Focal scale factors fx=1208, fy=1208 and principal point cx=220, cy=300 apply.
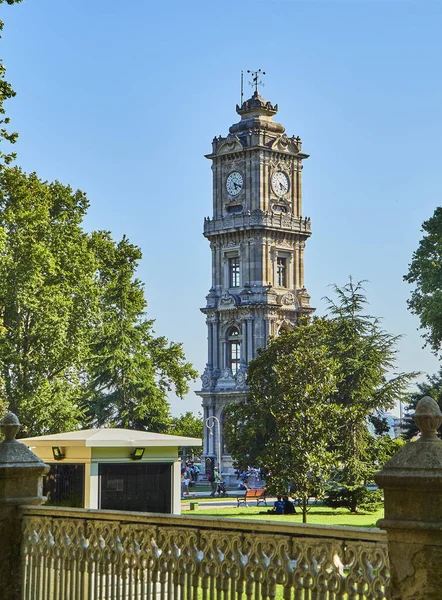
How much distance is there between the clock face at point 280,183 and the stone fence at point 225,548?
85198 millimetres

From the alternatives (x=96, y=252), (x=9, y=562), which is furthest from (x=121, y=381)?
(x=9, y=562)

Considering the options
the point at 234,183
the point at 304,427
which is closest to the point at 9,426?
the point at 304,427

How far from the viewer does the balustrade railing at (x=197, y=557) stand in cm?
838

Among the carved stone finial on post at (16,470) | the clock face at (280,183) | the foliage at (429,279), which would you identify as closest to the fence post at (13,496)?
the carved stone finial on post at (16,470)

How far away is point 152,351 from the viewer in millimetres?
72625

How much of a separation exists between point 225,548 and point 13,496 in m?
2.81

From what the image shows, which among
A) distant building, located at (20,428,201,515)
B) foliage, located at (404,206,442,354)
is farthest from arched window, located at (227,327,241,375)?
distant building, located at (20,428,201,515)

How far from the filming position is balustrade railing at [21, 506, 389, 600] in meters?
8.38

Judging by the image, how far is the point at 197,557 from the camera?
9500mm

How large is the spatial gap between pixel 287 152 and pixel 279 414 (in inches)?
2246

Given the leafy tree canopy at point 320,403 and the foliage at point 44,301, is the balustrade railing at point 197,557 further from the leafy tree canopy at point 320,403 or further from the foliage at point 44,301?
the foliage at point 44,301

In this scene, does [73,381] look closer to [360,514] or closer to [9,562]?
[360,514]

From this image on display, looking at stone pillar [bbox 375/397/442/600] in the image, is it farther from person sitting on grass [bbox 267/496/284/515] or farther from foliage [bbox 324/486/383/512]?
foliage [bbox 324/486/383/512]

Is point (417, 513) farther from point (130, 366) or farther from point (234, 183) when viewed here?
point (234, 183)
